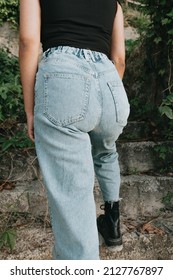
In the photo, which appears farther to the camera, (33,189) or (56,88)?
(33,189)

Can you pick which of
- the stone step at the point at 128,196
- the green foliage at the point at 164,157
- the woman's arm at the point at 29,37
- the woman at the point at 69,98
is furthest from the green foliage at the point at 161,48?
the woman's arm at the point at 29,37

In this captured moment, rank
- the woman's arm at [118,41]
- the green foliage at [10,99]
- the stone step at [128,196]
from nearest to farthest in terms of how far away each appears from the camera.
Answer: the woman's arm at [118,41], the stone step at [128,196], the green foliage at [10,99]

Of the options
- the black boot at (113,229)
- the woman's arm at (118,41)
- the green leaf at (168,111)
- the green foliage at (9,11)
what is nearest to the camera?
the woman's arm at (118,41)

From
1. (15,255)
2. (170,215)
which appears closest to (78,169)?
(15,255)

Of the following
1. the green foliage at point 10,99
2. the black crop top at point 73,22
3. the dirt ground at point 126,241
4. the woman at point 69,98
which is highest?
the black crop top at point 73,22

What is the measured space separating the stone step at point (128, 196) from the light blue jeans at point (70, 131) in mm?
945

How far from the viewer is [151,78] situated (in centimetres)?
327

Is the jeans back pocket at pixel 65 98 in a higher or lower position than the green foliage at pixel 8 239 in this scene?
higher

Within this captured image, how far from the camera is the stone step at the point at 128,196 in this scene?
2273 millimetres

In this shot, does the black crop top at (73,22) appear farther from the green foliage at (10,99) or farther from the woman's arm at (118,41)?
the green foliage at (10,99)

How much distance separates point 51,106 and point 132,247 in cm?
117

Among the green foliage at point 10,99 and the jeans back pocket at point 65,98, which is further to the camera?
the green foliage at point 10,99

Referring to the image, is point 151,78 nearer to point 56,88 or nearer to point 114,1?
point 114,1
